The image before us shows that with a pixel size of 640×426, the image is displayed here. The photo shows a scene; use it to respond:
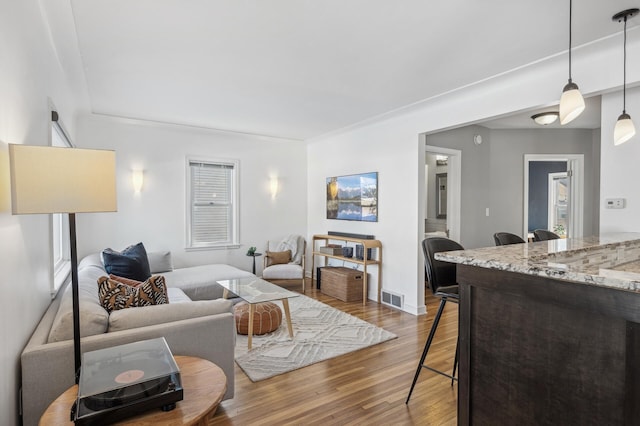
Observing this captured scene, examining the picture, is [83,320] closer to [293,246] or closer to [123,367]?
[123,367]

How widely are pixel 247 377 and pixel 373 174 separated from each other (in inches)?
127

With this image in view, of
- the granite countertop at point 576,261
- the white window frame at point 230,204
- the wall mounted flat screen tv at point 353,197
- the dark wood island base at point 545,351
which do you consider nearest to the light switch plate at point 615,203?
the granite countertop at point 576,261

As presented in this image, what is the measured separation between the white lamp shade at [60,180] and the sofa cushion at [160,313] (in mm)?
757

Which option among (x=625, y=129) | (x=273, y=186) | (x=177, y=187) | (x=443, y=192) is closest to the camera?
(x=625, y=129)

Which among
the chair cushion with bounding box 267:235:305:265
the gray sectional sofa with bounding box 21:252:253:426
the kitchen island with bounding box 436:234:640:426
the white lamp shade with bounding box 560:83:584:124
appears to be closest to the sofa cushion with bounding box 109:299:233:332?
the gray sectional sofa with bounding box 21:252:253:426

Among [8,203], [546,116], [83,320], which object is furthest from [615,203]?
[8,203]

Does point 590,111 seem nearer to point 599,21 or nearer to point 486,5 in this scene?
point 599,21

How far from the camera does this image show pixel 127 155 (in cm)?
483

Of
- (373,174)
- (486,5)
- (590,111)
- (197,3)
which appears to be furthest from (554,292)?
(590,111)

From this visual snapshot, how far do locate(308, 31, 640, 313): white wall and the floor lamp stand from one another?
10.6 ft

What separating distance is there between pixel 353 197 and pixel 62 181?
14.0 feet

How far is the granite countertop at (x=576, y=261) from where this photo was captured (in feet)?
3.76

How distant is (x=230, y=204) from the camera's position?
226 inches

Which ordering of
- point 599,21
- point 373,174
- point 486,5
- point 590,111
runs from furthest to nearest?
point 373,174 → point 590,111 → point 599,21 → point 486,5
